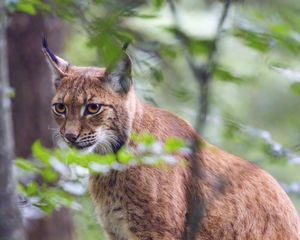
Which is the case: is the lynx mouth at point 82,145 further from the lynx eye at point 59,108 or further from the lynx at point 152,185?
the lynx eye at point 59,108

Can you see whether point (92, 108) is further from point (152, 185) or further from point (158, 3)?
point (158, 3)

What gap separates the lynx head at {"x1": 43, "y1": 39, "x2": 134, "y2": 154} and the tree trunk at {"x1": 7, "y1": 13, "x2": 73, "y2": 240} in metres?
3.10

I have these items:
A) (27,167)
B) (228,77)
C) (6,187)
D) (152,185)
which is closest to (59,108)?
(152,185)

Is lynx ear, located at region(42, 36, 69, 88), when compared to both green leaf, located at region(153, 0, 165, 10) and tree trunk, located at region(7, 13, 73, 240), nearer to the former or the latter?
green leaf, located at region(153, 0, 165, 10)

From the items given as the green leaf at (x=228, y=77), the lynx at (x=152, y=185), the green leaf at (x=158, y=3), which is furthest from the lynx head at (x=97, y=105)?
the green leaf at (x=158, y=3)

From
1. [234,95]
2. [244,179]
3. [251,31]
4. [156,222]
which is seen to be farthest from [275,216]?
[234,95]

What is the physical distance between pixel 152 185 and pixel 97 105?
61 cm

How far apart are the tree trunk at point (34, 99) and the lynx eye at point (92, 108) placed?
10.5ft

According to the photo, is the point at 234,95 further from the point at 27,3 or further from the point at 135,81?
the point at 27,3

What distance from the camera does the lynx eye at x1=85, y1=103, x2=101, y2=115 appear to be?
592 centimetres

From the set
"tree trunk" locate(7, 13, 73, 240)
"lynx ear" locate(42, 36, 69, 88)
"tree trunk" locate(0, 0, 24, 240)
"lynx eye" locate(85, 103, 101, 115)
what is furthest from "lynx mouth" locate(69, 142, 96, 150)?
"tree trunk" locate(7, 13, 73, 240)

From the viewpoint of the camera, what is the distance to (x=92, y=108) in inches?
234

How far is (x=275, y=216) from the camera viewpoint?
19.8 ft

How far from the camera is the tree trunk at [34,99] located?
912 centimetres
